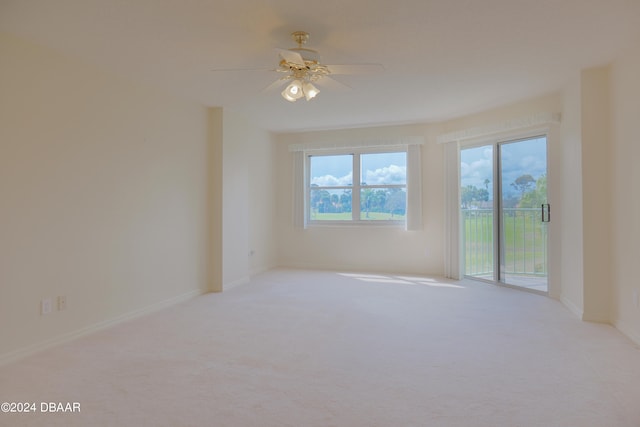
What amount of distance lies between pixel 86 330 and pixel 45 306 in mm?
417

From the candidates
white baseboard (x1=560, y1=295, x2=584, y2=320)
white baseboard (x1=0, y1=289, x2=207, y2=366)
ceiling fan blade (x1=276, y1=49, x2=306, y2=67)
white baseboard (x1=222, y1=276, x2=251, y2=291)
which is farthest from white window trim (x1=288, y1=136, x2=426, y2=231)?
ceiling fan blade (x1=276, y1=49, x2=306, y2=67)

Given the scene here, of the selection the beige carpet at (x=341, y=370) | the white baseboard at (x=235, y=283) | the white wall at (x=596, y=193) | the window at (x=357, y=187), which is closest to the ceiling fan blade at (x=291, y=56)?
the beige carpet at (x=341, y=370)

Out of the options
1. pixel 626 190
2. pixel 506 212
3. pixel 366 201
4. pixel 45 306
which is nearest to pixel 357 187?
pixel 366 201

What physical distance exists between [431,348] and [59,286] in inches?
115

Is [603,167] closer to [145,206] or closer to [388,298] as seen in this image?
[388,298]

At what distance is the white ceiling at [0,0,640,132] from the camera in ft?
7.32

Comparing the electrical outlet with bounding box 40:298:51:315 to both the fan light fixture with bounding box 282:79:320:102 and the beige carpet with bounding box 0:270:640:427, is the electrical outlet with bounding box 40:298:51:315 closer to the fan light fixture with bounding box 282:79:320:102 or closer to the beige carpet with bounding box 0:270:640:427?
the beige carpet with bounding box 0:270:640:427

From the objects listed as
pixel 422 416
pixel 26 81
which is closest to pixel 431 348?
pixel 422 416

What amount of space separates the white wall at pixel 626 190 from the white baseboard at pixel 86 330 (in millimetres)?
4250

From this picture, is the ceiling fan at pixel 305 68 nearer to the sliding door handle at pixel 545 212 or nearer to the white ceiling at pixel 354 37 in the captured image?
the white ceiling at pixel 354 37

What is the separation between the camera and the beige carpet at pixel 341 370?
5.99 feet

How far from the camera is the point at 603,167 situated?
10.6 feet

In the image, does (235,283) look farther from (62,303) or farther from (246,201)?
(62,303)

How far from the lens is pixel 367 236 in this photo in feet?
19.2
